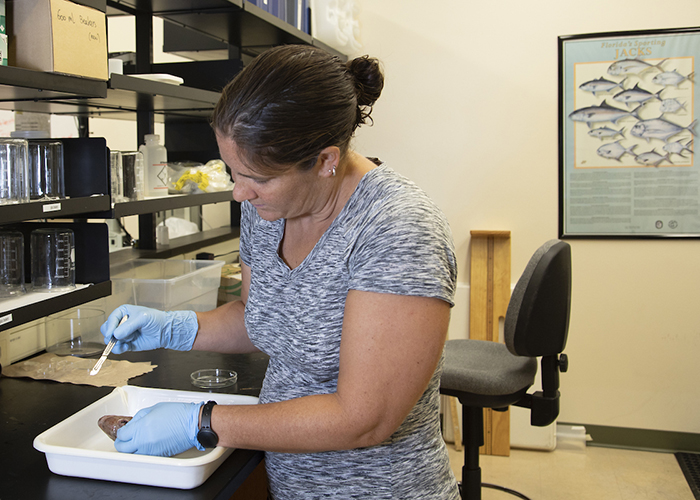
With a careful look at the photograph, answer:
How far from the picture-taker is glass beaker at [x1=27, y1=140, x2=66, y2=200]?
4.51 ft

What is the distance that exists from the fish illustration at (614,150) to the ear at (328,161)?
7.52 ft

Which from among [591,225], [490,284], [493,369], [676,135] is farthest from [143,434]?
[676,135]

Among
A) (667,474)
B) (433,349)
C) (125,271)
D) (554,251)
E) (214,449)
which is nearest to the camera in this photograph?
(433,349)

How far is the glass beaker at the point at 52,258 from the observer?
57.1 inches

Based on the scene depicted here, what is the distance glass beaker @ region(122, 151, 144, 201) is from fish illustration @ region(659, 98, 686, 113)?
2461mm

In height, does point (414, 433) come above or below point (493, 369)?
above

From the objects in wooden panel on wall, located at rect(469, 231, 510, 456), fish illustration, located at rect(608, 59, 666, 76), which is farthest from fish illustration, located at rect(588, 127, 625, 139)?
wooden panel on wall, located at rect(469, 231, 510, 456)

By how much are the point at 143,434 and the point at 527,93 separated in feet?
8.43

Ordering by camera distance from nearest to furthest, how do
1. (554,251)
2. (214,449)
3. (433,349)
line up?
1. (433,349)
2. (214,449)
3. (554,251)

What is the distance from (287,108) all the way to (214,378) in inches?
33.3

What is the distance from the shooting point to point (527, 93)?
2.99 m

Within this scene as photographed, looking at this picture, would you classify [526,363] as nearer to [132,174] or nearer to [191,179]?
[191,179]

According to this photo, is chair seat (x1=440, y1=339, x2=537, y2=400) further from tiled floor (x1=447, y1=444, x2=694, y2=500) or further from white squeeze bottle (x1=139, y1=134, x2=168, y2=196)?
white squeeze bottle (x1=139, y1=134, x2=168, y2=196)

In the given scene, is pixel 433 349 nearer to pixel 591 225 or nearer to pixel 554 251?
pixel 554 251
